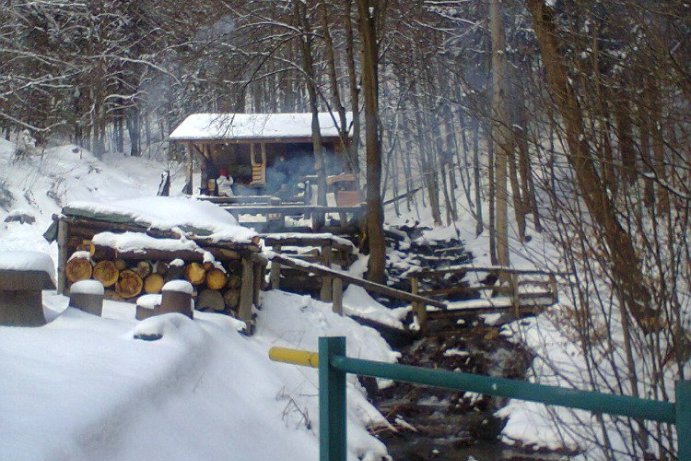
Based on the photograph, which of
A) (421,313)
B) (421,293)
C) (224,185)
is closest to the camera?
(421,313)

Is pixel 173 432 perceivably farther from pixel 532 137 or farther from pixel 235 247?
pixel 235 247

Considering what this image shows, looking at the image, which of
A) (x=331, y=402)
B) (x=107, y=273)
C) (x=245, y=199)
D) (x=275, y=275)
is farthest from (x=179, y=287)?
(x=245, y=199)

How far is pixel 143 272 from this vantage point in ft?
30.0

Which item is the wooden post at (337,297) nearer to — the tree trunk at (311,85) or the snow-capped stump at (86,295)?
the tree trunk at (311,85)

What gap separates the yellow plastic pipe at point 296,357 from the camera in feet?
9.00

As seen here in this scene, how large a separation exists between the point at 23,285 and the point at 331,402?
127 inches

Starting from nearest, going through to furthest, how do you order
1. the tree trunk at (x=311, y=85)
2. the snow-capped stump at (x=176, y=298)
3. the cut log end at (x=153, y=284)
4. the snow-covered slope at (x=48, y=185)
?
the snow-capped stump at (x=176, y=298), the cut log end at (x=153, y=284), the snow-covered slope at (x=48, y=185), the tree trunk at (x=311, y=85)

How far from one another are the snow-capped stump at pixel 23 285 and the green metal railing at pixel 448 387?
9.78 ft

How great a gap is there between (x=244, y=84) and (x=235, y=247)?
411 inches

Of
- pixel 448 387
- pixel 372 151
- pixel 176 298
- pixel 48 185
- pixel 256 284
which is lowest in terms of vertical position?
pixel 256 284

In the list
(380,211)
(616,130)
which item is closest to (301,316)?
(380,211)

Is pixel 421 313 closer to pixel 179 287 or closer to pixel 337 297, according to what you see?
pixel 337 297

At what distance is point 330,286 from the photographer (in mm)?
13031

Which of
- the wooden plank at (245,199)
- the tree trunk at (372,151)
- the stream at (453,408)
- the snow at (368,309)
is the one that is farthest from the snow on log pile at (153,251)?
the wooden plank at (245,199)
